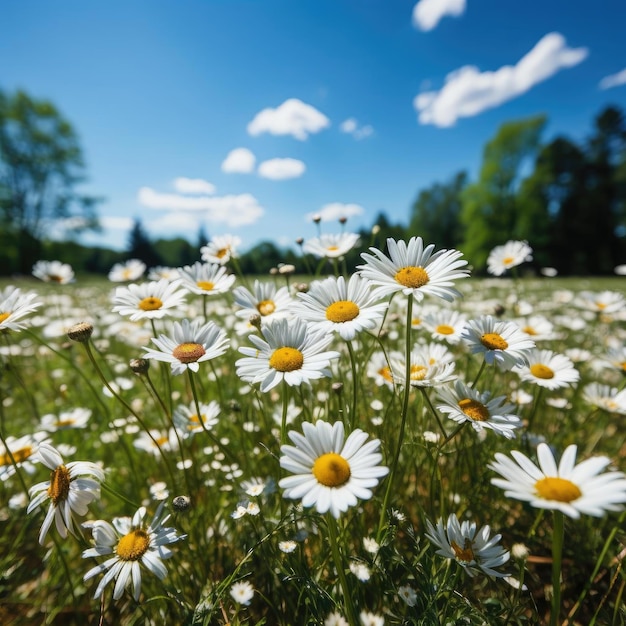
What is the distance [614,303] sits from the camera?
247 centimetres

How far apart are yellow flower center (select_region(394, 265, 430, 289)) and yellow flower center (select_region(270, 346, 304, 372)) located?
376mm

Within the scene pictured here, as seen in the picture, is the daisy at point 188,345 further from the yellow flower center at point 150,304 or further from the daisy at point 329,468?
the daisy at point 329,468

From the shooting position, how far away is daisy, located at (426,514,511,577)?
3.22ft

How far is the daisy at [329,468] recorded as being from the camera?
2.52 feet

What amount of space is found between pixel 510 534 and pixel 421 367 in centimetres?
87

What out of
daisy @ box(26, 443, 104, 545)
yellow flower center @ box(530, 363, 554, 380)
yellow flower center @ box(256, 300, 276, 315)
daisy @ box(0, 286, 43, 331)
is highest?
daisy @ box(0, 286, 43, 331)

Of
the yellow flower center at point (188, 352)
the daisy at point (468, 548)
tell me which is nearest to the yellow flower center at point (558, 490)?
the daisy at point (468, 548)

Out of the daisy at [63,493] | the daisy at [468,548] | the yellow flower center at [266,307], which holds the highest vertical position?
the yellow flower center at [266,307]

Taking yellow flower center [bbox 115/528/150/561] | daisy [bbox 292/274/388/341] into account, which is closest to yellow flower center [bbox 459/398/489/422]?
daisy [bbox 292/274/388/341]

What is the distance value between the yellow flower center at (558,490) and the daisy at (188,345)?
2.88 ft

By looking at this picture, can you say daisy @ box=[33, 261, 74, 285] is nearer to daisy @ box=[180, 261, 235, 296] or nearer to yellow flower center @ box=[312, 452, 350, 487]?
daisy @ box=[180, 261, 235, 296]

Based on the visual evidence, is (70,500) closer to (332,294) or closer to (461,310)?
(332,294)

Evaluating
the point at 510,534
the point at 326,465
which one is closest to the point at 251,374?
the point at 326,465

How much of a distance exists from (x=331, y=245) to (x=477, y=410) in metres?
1.13
